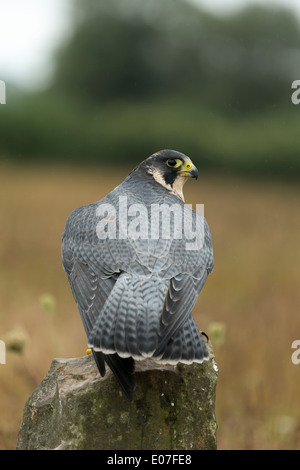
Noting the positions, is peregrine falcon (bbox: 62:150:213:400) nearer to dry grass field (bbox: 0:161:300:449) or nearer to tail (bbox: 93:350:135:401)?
tail (bbox: 93:350:135:401)

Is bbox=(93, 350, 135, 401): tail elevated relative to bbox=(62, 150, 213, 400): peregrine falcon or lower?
lower

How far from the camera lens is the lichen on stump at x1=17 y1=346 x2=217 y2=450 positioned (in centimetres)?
262

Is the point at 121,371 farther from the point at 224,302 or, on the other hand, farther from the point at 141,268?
the point at 224,302

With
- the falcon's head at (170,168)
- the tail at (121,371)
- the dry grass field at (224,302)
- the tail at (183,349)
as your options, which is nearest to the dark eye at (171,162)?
the falcon's head at (170,168)

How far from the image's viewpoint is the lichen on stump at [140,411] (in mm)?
2617

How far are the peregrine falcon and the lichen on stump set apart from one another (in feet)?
0.39

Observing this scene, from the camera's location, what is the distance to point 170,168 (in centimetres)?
367

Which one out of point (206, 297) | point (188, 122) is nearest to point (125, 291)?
point (206, 297)

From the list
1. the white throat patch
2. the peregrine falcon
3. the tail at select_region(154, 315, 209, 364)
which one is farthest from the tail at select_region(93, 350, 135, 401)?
the white throat patch

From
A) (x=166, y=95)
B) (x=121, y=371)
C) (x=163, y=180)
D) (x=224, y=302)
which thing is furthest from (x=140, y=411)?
(x=166, y=95)

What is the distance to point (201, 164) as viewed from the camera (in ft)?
68.1

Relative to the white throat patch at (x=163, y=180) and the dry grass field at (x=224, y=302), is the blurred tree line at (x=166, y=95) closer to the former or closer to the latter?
the dry grass field at (x=224, y=302)

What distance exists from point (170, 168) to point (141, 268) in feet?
3.38

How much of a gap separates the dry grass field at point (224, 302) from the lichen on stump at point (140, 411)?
87 centimetres
